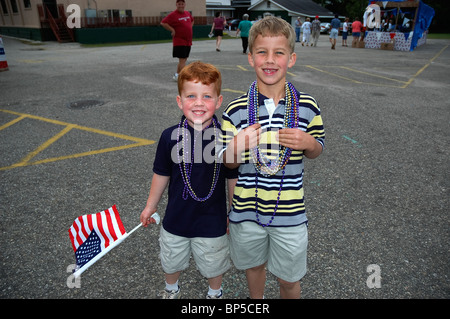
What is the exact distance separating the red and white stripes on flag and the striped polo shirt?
121 centimetres

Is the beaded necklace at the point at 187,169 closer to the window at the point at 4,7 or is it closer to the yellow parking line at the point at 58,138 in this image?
the yellow parking line at the point at 58,138

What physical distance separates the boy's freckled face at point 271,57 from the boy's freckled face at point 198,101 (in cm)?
32

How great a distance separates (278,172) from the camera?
1.81 meters

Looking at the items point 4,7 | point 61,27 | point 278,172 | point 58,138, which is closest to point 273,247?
point 278,172

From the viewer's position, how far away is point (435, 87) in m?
9.45

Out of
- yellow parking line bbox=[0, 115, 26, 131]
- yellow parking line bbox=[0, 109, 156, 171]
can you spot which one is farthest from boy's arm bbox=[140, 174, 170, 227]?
yellow parking line bbox=[0, 115, 26, 131]

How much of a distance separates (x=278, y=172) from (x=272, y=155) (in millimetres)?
113

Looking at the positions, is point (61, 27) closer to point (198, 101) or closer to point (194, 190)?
point (198, 101)

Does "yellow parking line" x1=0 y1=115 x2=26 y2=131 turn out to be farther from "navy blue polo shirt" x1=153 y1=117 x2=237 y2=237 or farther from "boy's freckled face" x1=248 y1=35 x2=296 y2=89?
"boy's freckled face" x1=248 y1=35 x2=296 y2=89

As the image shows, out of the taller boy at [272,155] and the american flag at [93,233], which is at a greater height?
the taller boy at [272,155]

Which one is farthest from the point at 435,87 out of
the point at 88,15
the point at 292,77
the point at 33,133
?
the point at 88,15

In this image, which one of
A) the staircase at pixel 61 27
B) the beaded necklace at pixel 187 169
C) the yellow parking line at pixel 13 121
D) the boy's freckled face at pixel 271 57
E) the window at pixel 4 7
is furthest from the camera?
the window at pixel 4 7

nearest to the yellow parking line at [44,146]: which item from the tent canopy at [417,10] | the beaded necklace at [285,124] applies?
the beaded necklace at [285,124]

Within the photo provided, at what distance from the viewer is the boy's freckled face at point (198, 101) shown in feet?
6.04
